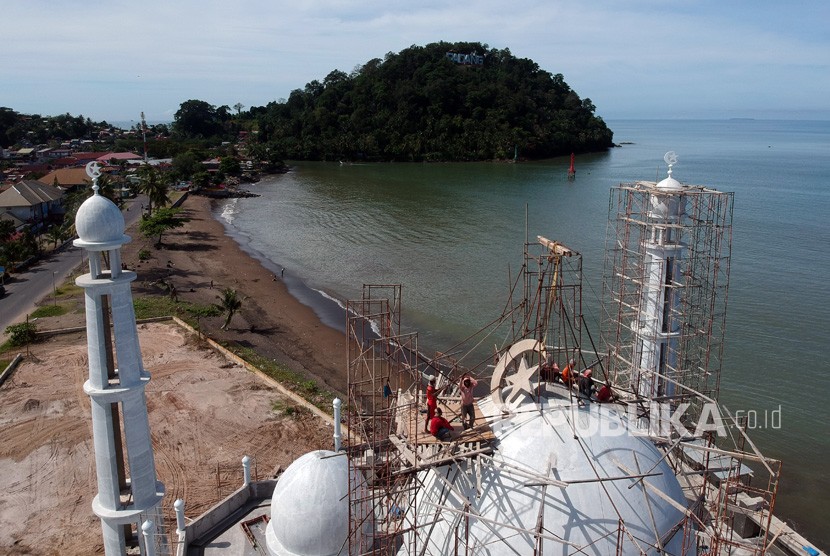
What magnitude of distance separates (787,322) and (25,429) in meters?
44.7

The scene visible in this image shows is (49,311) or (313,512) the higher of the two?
(313,512)

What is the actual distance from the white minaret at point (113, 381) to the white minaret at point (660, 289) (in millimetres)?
17039

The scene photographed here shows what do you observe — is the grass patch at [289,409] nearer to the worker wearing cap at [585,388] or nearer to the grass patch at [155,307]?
the grass patch at [155,307]

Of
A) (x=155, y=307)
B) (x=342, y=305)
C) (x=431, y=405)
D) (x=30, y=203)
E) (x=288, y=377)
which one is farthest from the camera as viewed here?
(x=30, y=203)

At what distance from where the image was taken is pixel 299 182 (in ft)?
388

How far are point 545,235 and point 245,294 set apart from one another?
1255 inches

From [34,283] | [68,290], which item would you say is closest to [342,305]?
[68,290]

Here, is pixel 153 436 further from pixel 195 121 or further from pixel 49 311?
pixel 195 121

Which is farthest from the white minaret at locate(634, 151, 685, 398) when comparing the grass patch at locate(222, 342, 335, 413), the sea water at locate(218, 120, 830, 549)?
the grass patch at locate(222, 342, 335, 413)

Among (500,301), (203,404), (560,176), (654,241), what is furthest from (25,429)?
(560,176)

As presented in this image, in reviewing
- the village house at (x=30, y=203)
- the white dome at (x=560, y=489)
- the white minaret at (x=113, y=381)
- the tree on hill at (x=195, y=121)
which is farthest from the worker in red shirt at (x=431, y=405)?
the tree on hill at (x=195, y=121)

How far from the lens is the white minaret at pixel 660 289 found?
24.2m

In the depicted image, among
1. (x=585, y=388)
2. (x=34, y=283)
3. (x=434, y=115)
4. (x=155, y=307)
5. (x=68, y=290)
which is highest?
(x=434, y=115)

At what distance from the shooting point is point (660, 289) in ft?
79.8
